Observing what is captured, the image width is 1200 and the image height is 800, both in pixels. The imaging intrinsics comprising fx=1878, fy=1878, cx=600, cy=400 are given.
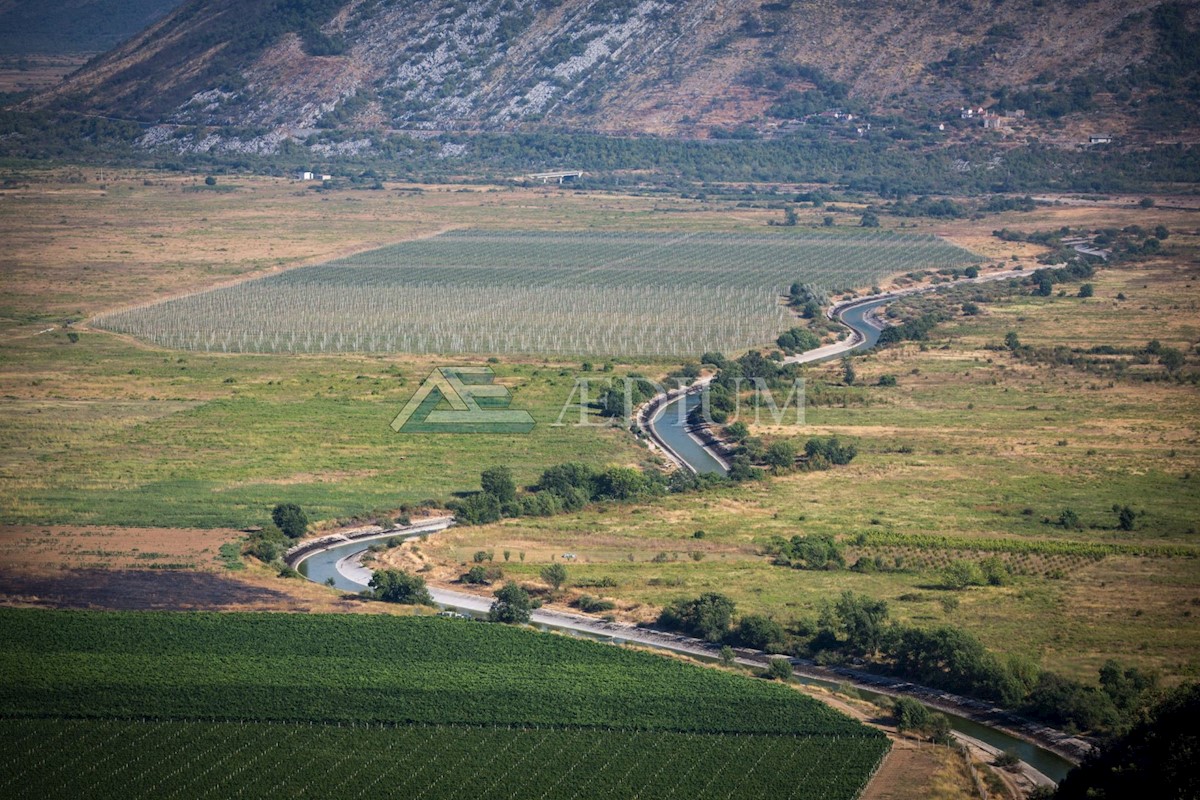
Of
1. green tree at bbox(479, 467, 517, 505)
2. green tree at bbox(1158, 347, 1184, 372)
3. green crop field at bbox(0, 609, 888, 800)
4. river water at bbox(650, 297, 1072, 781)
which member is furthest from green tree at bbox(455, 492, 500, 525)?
green tree at bbox(1158, 347, 1184, 372)

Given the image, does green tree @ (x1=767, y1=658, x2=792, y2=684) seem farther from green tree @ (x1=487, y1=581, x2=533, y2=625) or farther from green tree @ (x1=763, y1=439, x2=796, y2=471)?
green tree @ (x1=763, y1=439, x2=796, y2=471)

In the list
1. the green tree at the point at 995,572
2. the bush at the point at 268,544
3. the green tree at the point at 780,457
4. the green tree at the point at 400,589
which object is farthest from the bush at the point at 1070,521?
the bush at the point at 268,544

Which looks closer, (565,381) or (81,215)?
(565,381)

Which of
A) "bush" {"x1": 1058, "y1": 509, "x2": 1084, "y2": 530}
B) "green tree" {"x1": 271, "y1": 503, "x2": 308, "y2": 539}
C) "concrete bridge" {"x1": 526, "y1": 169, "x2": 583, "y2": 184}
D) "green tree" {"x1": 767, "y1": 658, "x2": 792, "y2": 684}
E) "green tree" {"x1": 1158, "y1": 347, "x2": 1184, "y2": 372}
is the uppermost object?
"concrete bridge" {"x1": 526, "y1": 169, "x2": 583, "y2": 184}

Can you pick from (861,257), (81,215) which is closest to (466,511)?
(861,257)

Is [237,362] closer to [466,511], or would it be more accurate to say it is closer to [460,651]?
[466,511]

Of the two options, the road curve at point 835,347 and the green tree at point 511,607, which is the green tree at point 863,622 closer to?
the green tree at point 511,607
